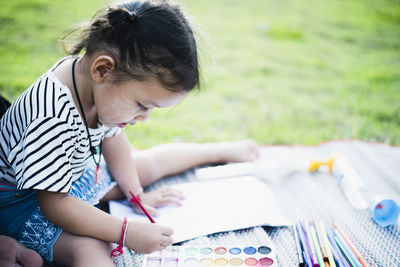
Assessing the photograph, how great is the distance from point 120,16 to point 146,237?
0.50 metres

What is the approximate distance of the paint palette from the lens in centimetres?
85

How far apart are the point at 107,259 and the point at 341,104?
1.62 metres

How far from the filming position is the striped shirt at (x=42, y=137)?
755mm

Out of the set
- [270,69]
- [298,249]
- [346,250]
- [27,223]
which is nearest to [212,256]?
[298,249]

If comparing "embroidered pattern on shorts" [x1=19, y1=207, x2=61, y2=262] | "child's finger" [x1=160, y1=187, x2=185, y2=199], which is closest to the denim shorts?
"embroidered pattern on shorts" [x1=19, y1=207, x2=61, y2=262]

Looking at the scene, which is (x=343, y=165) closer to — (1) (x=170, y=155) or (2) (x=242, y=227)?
(2) (x=242, y=227)

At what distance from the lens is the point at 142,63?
30.4 inches

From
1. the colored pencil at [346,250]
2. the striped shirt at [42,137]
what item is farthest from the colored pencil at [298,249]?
the striped shirt at [42,137]

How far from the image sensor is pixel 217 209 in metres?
1.10

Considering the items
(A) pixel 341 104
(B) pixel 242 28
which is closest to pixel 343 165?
(A) pixel 341 104

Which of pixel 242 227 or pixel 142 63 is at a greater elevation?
pixel 142 63

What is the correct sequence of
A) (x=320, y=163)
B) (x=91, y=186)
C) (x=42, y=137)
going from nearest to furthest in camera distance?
(x=42, y=137) → (x=91, y=186) → (x=320, y=163)

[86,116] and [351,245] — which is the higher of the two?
[86,116]

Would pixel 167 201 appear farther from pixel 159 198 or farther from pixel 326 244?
pixel 326 244
